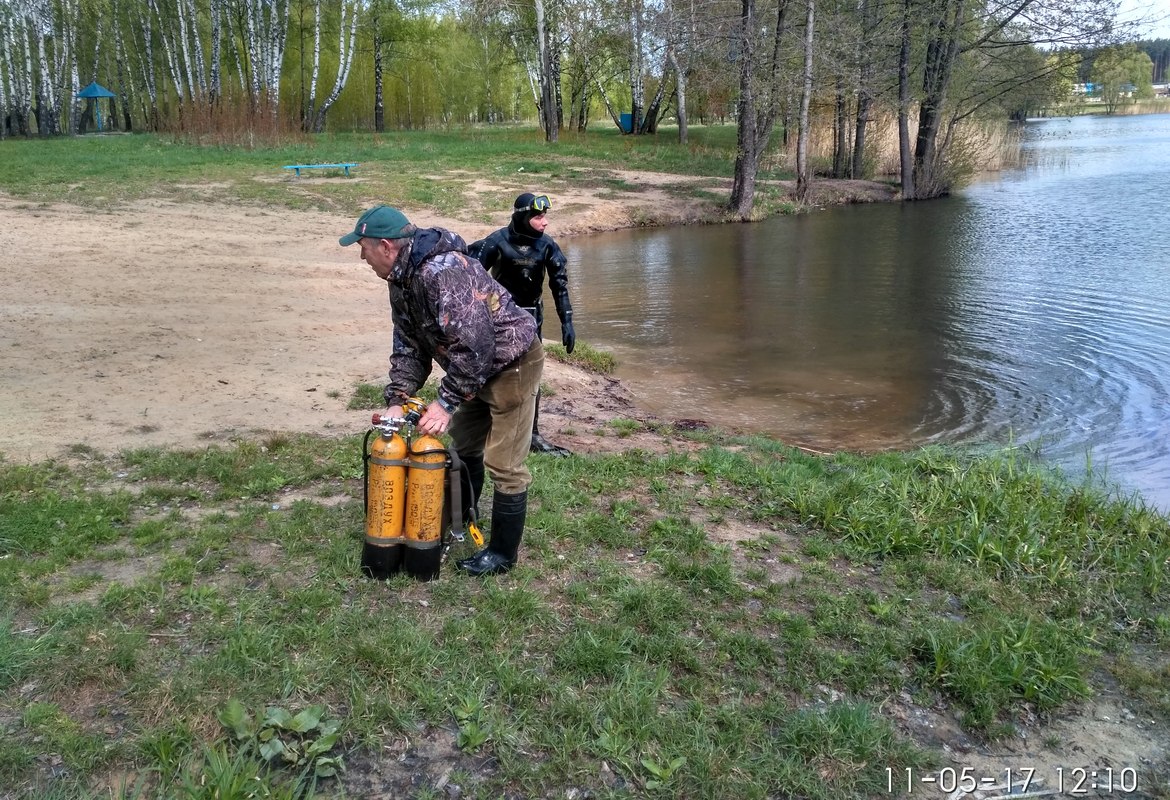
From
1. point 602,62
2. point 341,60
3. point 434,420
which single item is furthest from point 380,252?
point 602,62

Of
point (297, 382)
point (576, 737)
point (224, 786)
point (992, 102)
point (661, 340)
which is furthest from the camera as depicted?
point (992, 102)

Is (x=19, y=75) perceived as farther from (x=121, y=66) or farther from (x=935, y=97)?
(x=935, y=97)

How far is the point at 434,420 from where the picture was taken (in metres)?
3.71

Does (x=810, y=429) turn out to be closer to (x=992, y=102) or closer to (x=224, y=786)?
(x=224, y=786)

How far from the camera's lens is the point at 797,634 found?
12.7ft

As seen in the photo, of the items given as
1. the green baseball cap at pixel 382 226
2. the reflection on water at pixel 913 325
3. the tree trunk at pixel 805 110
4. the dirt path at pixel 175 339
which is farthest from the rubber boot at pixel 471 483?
the tree trunk at pixel 805 110

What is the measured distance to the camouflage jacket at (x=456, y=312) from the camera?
3641mm

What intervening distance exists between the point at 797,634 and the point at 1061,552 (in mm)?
2020

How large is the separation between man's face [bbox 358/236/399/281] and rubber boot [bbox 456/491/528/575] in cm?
123

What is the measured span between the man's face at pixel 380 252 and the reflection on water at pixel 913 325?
5.19 meters

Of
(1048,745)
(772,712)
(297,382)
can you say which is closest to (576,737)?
(772,712)

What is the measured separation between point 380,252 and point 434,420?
757 millimetres

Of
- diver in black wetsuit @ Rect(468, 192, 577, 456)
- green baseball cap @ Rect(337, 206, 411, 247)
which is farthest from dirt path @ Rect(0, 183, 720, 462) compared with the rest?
green baseball cap @ Rect(337, 206, 411, 247)

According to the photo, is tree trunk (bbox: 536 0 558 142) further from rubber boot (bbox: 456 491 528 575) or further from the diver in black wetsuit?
rubber boot (bbox: 456 491 528 575)
